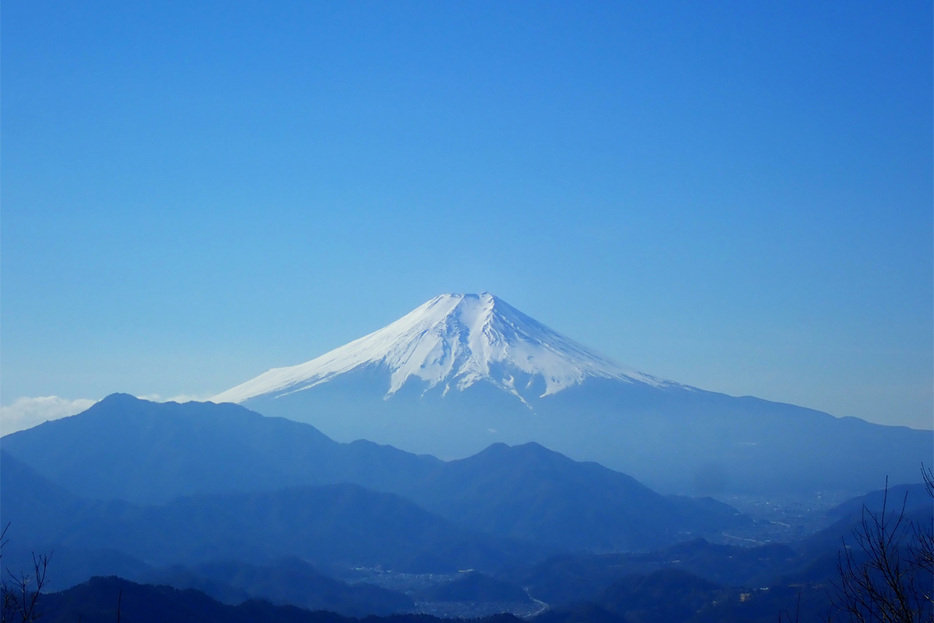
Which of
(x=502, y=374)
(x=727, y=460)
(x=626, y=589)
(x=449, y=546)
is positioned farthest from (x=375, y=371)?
(x=626, y=589)

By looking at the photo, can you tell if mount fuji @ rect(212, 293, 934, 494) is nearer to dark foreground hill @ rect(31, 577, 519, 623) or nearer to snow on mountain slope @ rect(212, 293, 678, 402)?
snow on mountain slope @ rect(212, 293, 678, 402)

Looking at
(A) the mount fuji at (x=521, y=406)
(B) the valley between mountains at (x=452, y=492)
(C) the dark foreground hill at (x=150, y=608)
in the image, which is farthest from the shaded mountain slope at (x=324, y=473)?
(C) the dark foreground hill at (x=150, y=608)

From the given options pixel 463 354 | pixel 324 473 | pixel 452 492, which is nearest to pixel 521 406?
pixel 463 354

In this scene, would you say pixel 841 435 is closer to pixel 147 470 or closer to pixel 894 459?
pixel 894 459

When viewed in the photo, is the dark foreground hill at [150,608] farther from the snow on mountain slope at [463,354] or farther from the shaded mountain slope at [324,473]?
the snow on mountain slope at [463,354]

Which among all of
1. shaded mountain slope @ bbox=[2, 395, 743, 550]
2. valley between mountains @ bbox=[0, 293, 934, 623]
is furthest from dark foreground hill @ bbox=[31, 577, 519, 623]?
shaded mountain slope @ bbox=[2, 395, 743, 550]
